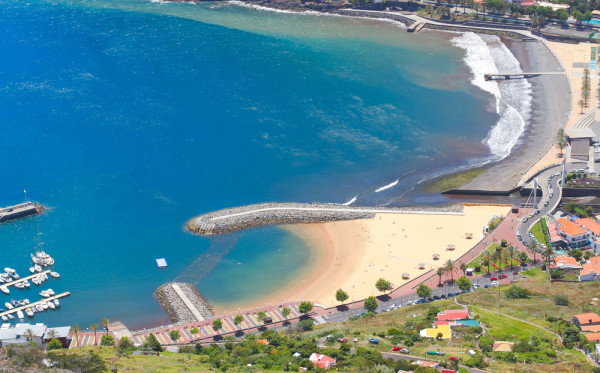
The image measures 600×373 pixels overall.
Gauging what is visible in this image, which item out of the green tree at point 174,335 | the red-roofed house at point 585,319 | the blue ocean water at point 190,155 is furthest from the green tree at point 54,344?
the red-roofed house at point 585,319

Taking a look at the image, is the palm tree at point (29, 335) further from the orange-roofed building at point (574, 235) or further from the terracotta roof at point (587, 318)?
the orange-roofed building at point (574, 235)

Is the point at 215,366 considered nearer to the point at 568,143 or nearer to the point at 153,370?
the point at 153,370

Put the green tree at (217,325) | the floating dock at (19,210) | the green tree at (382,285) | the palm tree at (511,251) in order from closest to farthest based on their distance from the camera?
the green tree at (217,325) → the green tree at (382,285) → the palm tree at (511,251) → the floating dock at (19,210)

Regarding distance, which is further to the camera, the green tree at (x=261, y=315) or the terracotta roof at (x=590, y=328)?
the green tree at (x=261, y=315)

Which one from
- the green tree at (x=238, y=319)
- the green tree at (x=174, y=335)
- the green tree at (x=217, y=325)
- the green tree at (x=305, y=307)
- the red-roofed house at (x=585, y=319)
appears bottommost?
the red-roofed house at (x=585, y=319)

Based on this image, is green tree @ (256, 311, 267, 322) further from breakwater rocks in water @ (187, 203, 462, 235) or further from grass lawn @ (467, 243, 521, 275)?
grass lawn @ (467, 243, 521, 275)

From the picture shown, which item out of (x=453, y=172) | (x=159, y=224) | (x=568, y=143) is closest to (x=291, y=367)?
(x=159, y=224)

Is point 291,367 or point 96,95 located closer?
point 291,367
